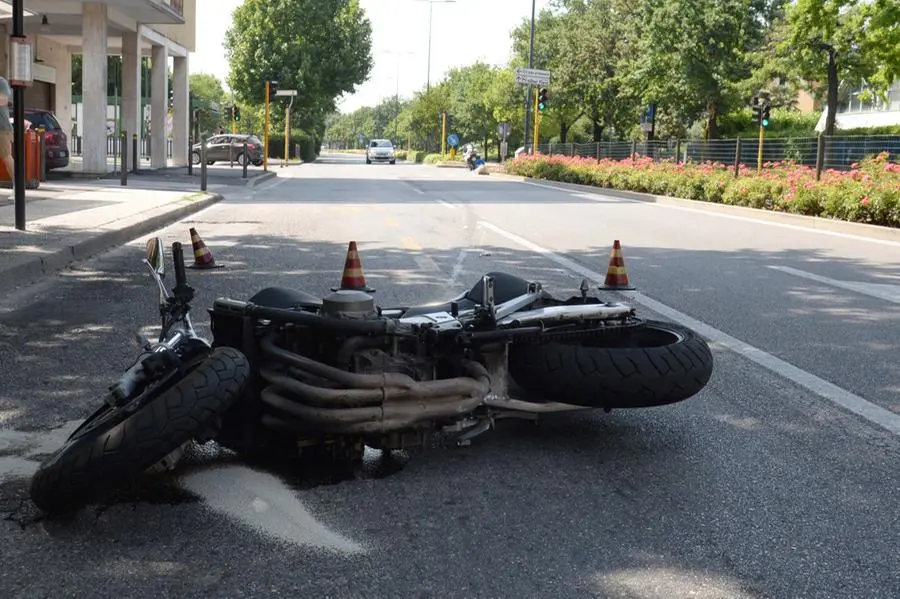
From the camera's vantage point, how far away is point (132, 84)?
3209 centimetres

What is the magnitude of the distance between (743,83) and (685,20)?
441 centimetres

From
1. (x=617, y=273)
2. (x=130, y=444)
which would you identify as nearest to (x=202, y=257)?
(x=617, y=273)

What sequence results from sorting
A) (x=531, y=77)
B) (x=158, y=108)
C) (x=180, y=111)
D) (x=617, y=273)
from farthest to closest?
(x=531, y=77) < (x=180, y=111) < (x=158, y=108) < (x=617, y=273)

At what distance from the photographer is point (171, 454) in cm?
366

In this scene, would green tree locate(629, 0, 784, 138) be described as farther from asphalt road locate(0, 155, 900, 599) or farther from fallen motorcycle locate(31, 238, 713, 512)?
fallen motorcycle locate(31, 238, 713, 512)

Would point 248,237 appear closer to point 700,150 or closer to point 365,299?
point 365,299

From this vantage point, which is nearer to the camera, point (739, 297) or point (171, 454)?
point (171, 454)

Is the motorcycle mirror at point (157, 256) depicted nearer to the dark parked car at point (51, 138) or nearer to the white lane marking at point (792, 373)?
the white lane marking at point (792, 373)

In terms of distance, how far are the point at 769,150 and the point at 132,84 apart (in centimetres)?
1916

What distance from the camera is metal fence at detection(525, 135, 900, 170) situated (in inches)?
908

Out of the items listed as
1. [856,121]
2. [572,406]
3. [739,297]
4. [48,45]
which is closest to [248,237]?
[739,297]

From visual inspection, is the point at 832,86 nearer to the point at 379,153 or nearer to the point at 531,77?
the point at 531,77

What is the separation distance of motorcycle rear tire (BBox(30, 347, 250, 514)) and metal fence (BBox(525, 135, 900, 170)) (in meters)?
20.6

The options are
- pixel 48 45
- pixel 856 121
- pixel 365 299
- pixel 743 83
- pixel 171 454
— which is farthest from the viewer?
pixel 856 121
